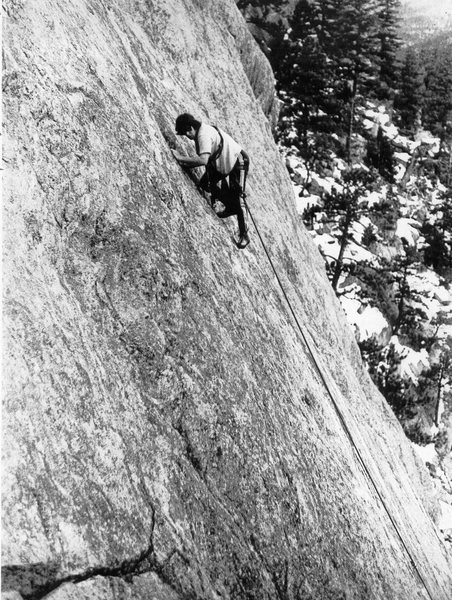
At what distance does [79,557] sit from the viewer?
133 inches

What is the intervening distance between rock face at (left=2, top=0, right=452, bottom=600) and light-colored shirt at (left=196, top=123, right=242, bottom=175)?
1.49ft

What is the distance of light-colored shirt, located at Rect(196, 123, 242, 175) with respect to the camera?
21.0 ft

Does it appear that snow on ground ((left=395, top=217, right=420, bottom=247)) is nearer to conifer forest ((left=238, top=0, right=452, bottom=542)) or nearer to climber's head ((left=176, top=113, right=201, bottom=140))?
conifer forest ((left=238, top=0, right=452, bottom=542))

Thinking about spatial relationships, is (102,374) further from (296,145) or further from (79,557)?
(296,145)

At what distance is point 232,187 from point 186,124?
111 cm

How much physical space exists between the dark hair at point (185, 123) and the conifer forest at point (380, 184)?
1713cm

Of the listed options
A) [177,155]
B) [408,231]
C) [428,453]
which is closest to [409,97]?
[408,231]

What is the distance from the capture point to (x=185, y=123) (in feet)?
20.9

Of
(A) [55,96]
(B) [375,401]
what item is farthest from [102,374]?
(B) [375,401]

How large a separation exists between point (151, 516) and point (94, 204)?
2.78 meters

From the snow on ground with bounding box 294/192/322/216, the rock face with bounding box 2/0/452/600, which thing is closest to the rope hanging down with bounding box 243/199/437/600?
the rock face with bounding box 2/0/452/600

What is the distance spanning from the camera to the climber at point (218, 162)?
20.9ft

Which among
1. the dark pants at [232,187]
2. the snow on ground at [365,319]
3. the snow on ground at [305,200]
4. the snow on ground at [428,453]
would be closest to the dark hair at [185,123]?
the dark pants at [232,187]

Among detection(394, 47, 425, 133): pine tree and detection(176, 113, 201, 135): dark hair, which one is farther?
detection(394, 47, 425, 133): pine tree
